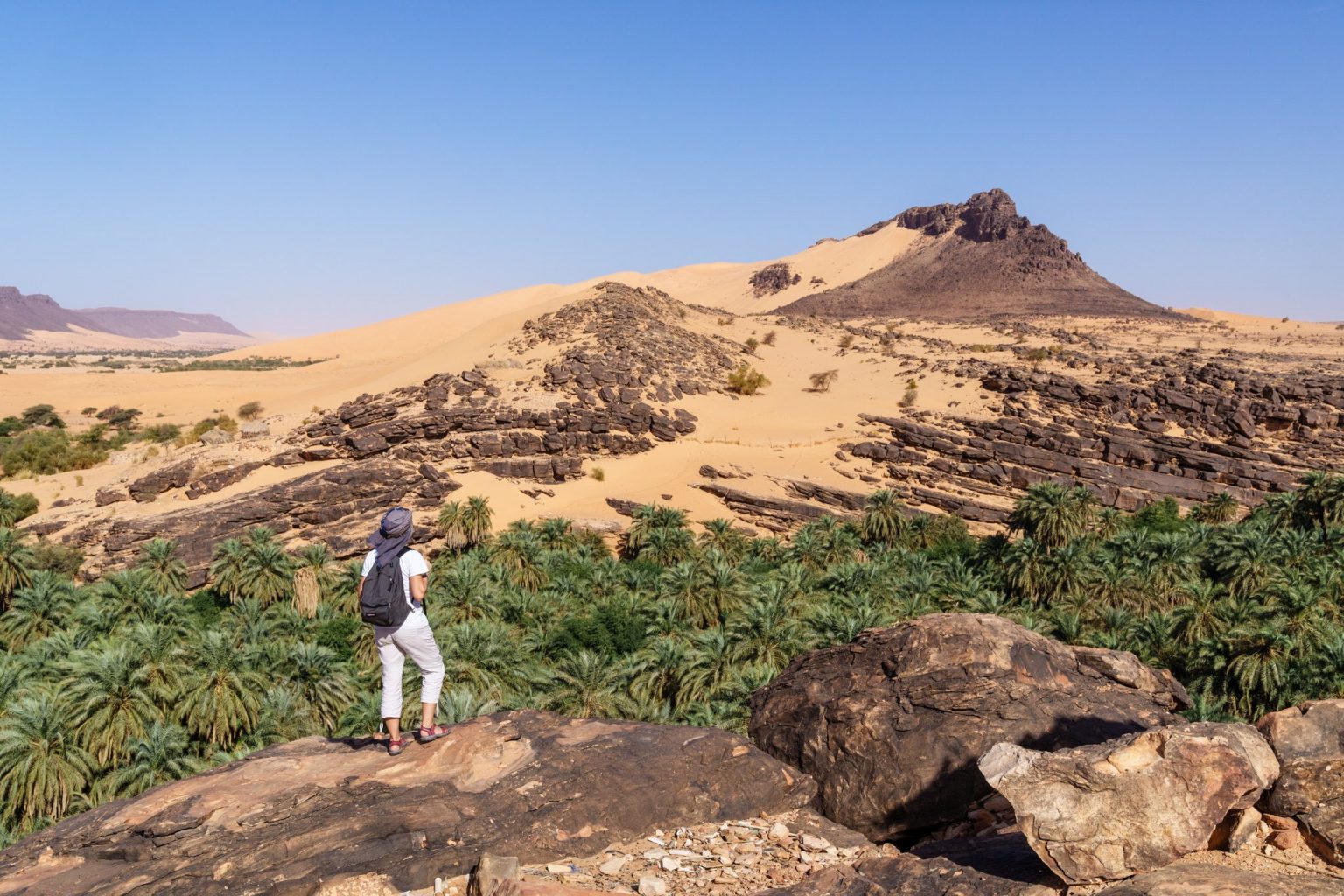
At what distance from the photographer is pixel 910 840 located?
24.5 ft

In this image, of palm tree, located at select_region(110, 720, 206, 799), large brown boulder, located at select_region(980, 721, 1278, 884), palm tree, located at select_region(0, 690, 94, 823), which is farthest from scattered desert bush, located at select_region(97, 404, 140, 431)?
large brown boulder, located at select_region(980, 721, 1278, 884)

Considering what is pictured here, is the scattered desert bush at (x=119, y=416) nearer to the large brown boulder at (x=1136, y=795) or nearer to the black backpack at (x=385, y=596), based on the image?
the black backpack at (x=385, y=596)

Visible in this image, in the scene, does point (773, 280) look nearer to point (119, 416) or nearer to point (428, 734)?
point (119, 416)

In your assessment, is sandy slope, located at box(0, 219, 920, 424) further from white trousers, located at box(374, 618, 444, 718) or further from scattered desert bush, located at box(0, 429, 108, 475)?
white trousers, located at box(374, 618, 444, 718)

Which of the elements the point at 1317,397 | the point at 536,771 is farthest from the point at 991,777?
the point at 1317,397

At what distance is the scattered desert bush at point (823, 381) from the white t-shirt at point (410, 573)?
44692 mm

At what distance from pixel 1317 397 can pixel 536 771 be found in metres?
47.3

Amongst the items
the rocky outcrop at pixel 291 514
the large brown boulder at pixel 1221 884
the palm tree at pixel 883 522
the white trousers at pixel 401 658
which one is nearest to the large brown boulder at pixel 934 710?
the large brown boulder at pixel 1221 884

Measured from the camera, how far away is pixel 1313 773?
556cm

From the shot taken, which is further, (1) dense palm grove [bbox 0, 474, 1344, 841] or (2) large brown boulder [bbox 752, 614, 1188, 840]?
(1) dense palm grove [bbox 0, 474, 1344, 841]

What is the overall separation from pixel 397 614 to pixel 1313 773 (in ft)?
22.7

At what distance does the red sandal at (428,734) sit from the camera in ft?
24.7

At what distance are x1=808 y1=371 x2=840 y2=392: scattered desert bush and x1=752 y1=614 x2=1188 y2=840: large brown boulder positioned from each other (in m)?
41.8

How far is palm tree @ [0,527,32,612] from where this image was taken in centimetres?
2548
